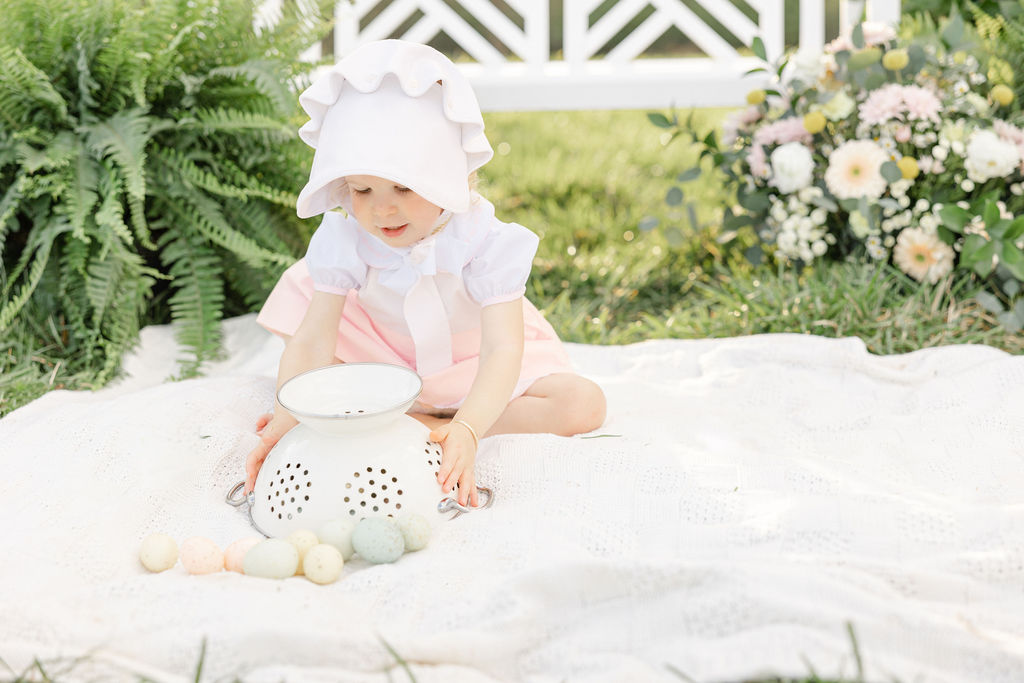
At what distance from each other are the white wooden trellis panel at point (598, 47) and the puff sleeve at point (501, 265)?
2.30 meters

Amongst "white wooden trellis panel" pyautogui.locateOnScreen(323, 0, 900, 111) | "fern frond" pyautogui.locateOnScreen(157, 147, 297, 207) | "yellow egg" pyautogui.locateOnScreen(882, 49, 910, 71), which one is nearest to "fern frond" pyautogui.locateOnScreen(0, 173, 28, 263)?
"fern frond" pyautogui.locateOnScreen(157, 147, 297, 207)

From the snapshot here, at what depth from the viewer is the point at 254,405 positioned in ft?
7.66

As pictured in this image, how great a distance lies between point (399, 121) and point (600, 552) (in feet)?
2.78

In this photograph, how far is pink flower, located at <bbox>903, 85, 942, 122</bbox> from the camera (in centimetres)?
303

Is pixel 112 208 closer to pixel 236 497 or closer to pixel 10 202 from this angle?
pixel 10 202

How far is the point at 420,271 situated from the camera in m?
2.07

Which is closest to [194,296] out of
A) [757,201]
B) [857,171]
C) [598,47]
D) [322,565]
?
[322,565]

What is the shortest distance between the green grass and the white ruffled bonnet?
4.31ft

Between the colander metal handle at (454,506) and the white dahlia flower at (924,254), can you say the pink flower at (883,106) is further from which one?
the colander metal handle at (454,506)

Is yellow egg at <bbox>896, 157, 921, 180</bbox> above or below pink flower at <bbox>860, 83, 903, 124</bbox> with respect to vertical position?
below

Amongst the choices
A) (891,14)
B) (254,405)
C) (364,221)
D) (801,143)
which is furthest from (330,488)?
(891,14)

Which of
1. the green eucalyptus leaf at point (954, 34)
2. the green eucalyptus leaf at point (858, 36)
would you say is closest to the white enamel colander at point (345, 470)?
the green eucalyptus leaf at point (858, 36)

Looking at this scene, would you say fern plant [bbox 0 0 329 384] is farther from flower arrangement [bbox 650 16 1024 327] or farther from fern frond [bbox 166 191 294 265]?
flower arrangement [bbox 650 16 1024 327]

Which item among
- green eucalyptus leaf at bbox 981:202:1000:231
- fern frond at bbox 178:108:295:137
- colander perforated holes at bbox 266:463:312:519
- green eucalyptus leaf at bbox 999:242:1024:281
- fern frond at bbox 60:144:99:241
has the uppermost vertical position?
fern frond at bbox 178:108:295:137
